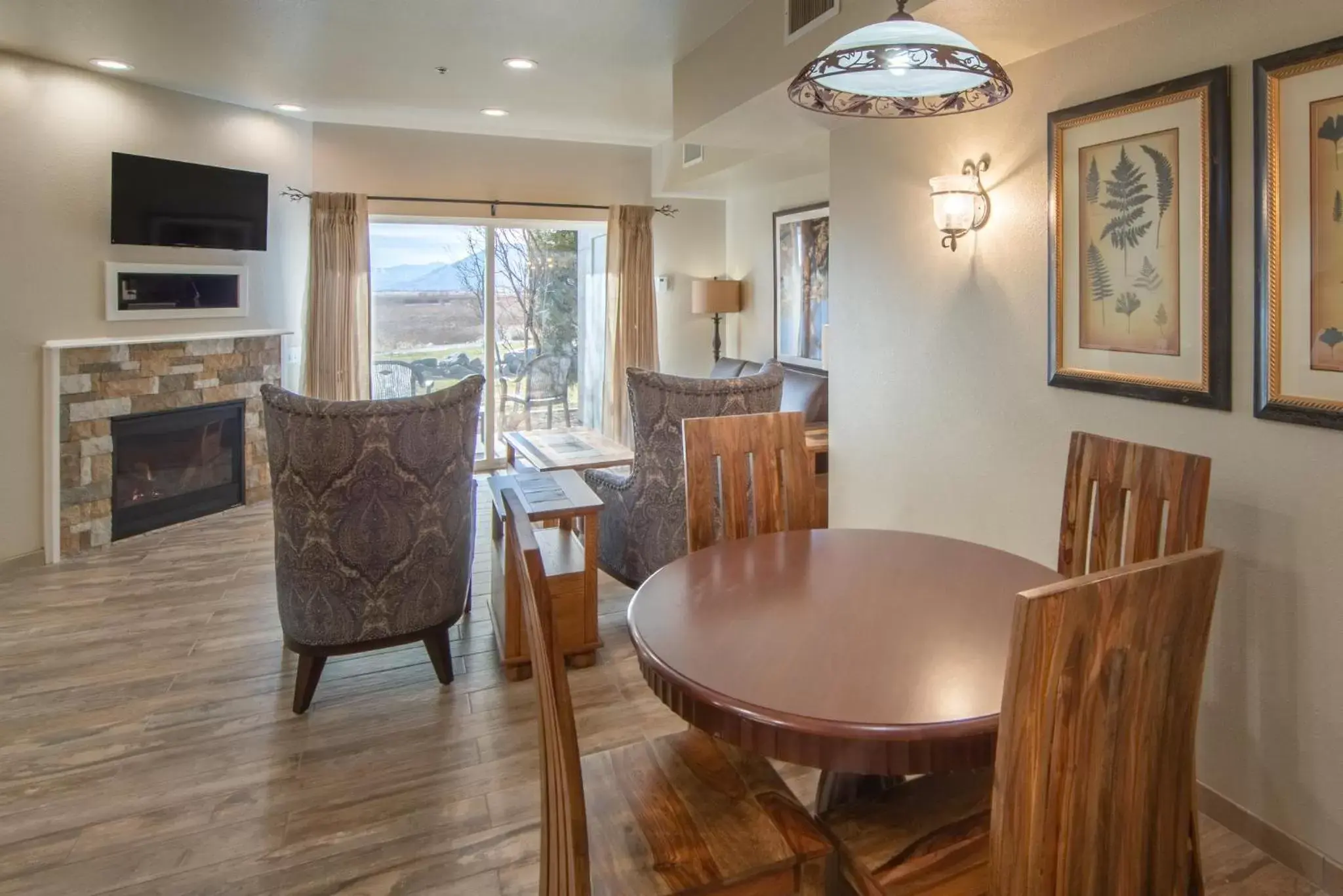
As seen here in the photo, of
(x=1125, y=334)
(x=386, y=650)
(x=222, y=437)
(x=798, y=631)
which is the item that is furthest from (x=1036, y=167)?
(x=222, y=437)

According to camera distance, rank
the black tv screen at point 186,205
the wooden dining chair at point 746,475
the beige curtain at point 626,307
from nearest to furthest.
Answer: the wooden dining chair at point 746,475 → the black tv screen at point 186,205 → the beige curtain at point 626,307

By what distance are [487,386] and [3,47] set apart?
3.46 meters

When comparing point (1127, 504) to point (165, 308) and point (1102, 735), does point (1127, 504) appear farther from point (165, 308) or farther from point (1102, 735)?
point (165, 308)

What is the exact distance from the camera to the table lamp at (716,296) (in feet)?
21.5

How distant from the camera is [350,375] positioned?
5.79 m

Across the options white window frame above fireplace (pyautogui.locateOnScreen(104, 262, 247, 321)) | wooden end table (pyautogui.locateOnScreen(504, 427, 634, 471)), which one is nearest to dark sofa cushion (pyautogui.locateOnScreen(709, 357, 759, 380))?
wooden end table (pyautogui.locateOnScreen(504, 427, 634, 471))

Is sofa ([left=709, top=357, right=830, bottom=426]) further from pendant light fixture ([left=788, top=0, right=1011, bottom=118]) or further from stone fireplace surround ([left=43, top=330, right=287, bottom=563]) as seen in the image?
stone fireplace surround ([left=43, top=330, right=287, bottom=563])

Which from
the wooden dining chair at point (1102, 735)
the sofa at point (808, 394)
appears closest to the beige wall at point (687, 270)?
the sofa at point (808, 394)

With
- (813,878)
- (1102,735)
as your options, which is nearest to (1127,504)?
(1102,735)

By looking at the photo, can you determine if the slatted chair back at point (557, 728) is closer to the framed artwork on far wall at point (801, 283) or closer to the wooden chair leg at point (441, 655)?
the wooden chair leg at point (441, 655)

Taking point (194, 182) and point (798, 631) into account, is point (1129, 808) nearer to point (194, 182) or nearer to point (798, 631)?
point (798, 631)

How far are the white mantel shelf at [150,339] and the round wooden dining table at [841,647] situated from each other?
4091mm

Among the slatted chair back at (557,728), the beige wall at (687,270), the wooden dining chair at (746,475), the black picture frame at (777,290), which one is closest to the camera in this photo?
the slatted chair back at (557,728)

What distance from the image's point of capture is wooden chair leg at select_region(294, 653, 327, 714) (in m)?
2.69
